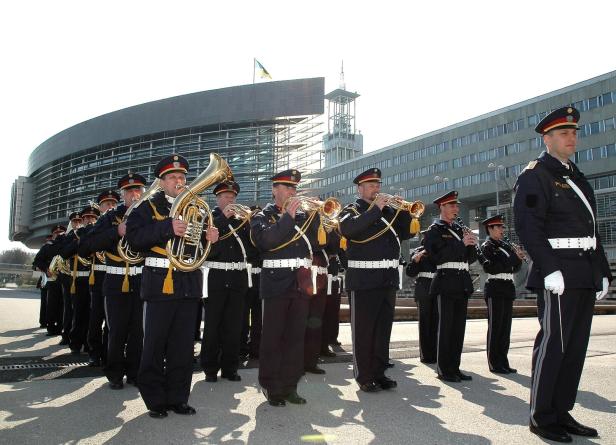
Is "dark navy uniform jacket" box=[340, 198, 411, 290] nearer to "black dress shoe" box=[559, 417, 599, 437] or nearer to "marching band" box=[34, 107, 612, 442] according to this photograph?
"marching band" box=[34, 107, 612, 442]

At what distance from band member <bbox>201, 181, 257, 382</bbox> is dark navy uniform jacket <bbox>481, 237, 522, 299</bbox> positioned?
362 cm

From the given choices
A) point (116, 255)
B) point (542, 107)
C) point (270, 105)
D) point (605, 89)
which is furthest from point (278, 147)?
point (116, 255)

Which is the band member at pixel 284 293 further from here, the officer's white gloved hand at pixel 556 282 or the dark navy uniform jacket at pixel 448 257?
the officer's white gloved hand at pixel 556 282

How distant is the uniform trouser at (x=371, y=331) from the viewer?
631 cm

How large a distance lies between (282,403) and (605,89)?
55683mm

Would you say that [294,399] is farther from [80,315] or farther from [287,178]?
[80,315]

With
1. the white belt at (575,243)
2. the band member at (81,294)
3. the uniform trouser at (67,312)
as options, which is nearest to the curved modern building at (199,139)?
the uniform trouser at (67,312)

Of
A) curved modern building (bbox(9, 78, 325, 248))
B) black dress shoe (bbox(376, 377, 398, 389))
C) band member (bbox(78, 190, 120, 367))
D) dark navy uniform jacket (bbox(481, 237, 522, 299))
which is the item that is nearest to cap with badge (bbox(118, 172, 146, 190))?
band member (bbox(78, 190, 120, 367))

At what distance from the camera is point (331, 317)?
33.3 ft

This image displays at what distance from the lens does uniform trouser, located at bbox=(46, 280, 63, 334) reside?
13430 millimetres

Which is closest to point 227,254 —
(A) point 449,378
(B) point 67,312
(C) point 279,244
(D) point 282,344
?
(C) point 279,244

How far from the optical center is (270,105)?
68438 millimetres

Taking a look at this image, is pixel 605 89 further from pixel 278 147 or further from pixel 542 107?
pixel 278 147

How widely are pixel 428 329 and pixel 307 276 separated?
3628mm
